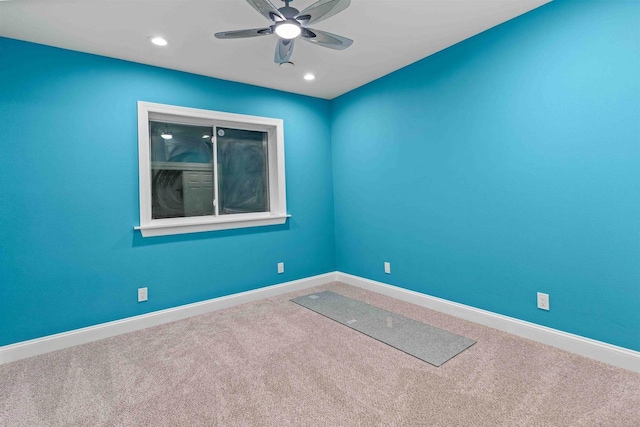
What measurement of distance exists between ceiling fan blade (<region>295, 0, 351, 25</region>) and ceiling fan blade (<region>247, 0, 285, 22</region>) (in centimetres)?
12

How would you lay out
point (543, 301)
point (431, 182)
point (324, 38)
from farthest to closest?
point (431, 182) < point (543, 301) < point (324, 38)

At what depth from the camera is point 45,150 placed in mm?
2494

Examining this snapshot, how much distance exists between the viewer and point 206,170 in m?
3.40

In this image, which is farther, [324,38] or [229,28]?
[229,28]

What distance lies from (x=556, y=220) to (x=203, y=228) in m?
3.11

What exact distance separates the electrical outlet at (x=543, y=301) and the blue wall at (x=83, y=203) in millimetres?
2806

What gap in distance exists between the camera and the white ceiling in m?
2.10

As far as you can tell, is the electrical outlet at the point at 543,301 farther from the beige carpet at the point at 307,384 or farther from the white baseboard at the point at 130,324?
the white baseboard at the point at 130,324

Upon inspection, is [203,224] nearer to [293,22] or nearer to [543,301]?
[293,22]

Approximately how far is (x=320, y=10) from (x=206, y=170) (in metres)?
2.17

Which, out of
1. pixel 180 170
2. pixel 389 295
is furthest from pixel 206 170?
pixel 389 295

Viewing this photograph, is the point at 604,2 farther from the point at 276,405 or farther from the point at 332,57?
the point at 276,405

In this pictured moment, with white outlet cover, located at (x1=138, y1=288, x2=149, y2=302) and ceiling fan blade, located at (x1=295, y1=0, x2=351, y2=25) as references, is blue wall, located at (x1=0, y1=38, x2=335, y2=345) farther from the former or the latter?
ceiling fan blade, located at (x1=295, y1=0, x2=351, y2=25)

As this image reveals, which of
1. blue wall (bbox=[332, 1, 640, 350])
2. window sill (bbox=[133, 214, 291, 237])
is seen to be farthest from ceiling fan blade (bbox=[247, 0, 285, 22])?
window sill (bbox=[133, 214, 291, 237])
